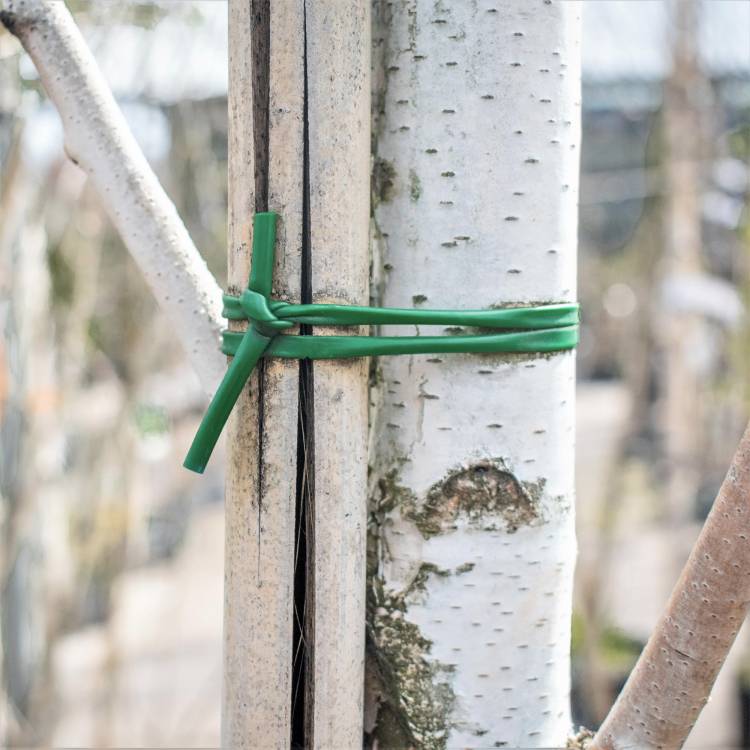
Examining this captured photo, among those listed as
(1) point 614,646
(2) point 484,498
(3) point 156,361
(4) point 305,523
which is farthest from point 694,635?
(1) point 614,646

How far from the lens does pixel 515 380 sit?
31.4 inches

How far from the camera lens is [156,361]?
3.70m

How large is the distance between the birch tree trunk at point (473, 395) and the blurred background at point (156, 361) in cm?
174

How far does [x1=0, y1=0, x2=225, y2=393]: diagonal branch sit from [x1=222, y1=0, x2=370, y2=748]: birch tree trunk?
8 centimetres

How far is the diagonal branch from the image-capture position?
836mm

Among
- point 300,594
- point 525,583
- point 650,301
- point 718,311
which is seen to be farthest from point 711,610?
point 650,301

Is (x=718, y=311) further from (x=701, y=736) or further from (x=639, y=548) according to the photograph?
(x=639, y=548)

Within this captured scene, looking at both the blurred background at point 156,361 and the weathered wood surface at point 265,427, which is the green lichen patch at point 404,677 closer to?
the weathered wood surface at point 265,427

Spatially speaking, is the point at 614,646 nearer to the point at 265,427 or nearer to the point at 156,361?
the point at 156,361

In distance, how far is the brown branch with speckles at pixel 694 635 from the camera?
2.19 feet

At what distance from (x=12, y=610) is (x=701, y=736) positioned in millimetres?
2892

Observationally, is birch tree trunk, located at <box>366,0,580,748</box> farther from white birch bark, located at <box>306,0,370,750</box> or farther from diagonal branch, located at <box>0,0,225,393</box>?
diagonal branch, located at <box>0,0,225,393</box>

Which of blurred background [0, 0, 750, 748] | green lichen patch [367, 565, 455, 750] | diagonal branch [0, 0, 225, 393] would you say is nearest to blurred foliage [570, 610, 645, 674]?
blurred background [0, 0, 750, 748]

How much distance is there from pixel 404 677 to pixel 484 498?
176mm
